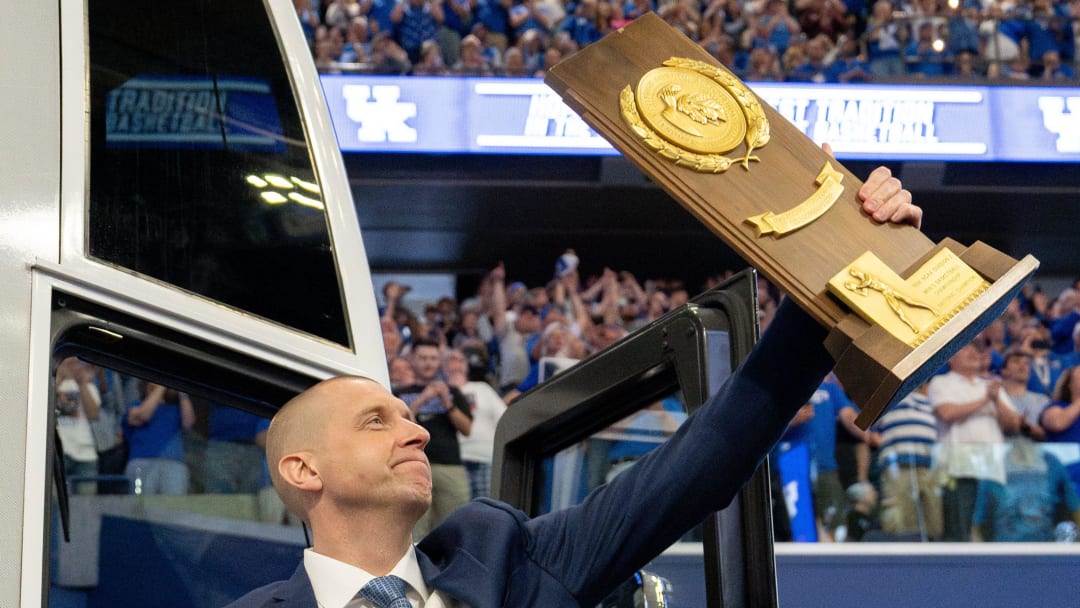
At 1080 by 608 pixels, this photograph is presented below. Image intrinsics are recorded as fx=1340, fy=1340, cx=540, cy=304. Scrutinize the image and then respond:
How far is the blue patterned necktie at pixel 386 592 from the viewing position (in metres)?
1.87

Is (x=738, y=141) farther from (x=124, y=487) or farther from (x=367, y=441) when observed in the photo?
(x=124, y=487)

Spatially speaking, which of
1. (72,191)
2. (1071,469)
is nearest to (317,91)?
(72,191)

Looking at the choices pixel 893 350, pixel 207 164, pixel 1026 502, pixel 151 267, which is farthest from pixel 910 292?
pixel 1026 502

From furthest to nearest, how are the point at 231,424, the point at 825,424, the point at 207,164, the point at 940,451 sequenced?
the point at 940,451, the point at 825,424, the point at 231,424, the point at 207,164

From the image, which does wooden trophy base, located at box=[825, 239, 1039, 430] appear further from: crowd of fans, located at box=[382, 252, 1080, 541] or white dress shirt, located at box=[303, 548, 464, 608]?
Result: crowd of fans, located at box=[382, 252, 1080, 541]

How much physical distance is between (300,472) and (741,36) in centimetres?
1078

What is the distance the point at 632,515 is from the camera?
191 centimetres

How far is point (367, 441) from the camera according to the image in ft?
6.66

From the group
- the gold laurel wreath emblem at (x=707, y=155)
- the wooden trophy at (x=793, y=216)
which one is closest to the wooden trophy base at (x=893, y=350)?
the wooden trophy at (x=793, y=216)

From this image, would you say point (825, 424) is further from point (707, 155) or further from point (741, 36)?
point (741, 36)

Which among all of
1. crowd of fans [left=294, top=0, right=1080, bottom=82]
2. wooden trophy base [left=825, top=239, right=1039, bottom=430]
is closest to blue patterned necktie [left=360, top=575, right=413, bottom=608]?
wooden trophy base [left=825, top=239, right=1039, bottom=430]

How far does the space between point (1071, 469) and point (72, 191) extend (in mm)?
5448

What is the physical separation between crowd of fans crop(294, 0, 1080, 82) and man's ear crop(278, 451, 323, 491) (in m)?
9.65

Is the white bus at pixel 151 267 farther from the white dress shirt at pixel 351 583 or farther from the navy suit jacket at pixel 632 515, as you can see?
the navy suit jacket at pixel 632 515
